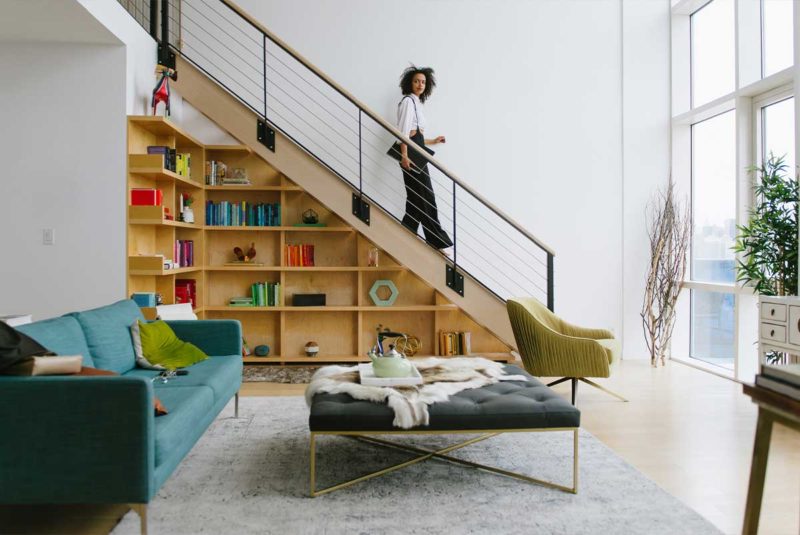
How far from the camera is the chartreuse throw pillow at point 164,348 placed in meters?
3.73

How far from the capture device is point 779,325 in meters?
4.25

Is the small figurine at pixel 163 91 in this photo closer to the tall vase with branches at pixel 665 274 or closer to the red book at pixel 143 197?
the red book at pixel 143 197

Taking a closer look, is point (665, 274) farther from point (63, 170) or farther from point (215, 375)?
point (63, 170)

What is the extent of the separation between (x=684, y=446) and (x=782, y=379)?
2.43m

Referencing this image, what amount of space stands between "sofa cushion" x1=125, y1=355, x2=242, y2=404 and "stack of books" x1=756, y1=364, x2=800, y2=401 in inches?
101

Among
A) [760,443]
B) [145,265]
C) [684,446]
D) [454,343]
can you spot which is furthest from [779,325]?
[145,265]

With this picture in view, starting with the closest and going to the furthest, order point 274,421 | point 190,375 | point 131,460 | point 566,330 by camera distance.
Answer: point 131,460 → point 190,375 → point 274,421 → point 566,330

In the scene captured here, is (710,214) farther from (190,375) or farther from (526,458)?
(190,375)

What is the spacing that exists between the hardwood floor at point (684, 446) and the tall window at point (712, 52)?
286 cm

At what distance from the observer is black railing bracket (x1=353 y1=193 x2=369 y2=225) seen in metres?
5.53

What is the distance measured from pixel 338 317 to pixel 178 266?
5.44 feet

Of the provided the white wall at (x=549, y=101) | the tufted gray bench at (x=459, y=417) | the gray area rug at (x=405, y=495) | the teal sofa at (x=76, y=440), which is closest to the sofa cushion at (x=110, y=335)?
the gray area rug at (x=405, y=495)

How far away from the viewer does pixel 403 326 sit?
646 cm

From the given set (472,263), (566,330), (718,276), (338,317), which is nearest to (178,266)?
(338,317)
